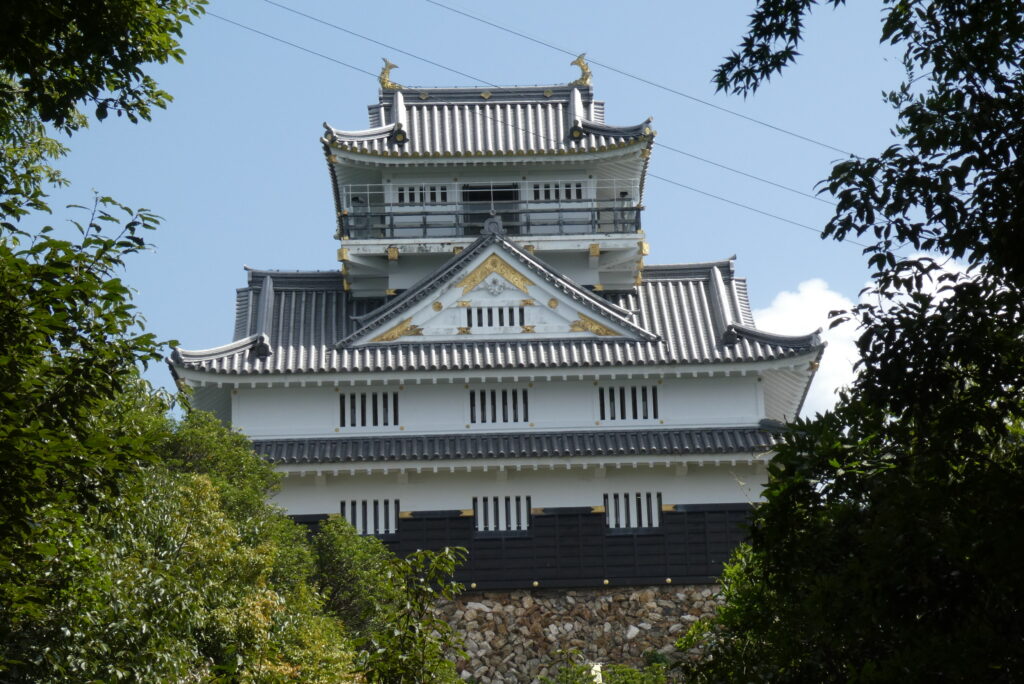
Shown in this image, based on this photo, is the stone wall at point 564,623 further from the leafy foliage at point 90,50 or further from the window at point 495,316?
the leafy foliage at point 90,50

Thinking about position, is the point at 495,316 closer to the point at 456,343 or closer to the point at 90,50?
the point at 456,343

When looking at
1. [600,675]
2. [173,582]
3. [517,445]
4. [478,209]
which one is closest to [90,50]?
[173,582]

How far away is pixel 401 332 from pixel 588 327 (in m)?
4.25

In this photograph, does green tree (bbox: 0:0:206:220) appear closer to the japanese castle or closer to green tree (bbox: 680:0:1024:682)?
green tree (bbox: 680:0:1024:682)

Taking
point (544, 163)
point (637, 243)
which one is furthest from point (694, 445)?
point (544, 163)

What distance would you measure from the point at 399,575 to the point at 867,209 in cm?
672

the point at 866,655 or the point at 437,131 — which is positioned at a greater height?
the point at 437,131

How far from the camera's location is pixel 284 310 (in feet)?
113

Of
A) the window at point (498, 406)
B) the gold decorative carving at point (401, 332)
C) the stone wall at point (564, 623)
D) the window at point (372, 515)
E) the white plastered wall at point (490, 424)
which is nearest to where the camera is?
the stone wall at point (564, 623)

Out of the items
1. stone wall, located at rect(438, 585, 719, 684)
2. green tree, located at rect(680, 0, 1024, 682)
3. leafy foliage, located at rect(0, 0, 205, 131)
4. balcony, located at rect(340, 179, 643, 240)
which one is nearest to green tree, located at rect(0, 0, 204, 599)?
leafy foliage, located at rect(0, 0, 205, 131)

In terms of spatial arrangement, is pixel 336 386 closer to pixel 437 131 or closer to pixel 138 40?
pixel 437 131

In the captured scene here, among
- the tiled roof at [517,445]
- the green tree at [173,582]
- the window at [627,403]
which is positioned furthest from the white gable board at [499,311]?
the green tree at [173,582]

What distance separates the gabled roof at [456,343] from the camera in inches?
1250

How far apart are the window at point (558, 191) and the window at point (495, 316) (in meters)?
4.62
